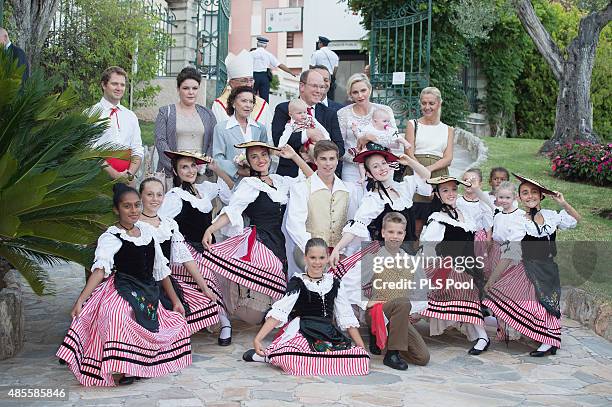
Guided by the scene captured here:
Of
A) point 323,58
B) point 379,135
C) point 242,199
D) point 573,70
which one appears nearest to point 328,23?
point 573,70

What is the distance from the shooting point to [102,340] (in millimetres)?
5363

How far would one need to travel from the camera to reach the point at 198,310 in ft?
20.7

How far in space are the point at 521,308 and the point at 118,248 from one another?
3.11 m

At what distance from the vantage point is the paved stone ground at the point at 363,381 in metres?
5.15

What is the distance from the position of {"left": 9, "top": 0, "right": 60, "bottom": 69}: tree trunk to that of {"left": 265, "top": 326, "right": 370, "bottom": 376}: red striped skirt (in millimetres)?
6499

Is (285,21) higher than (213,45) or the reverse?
higher

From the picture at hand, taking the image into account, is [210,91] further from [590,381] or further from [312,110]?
[590,381]

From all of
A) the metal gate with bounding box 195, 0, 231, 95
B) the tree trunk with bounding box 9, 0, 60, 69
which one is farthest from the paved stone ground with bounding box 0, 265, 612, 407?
the metal gate with bounding box 195, 0, 231, 95

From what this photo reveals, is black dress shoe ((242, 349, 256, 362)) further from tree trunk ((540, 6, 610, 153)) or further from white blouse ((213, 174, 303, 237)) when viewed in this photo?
tree trunk ((540, 6, 610, 153))

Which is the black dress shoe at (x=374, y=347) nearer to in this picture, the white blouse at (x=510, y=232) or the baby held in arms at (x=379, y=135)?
the white blouse at (x=510, y=232)

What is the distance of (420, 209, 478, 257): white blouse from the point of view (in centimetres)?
669

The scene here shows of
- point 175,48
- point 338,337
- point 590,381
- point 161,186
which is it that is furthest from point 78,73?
point 590,381

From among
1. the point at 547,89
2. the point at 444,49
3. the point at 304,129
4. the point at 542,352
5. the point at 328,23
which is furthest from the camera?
the point at 328,23

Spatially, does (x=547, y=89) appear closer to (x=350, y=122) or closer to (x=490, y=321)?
(x=350, y=122)
